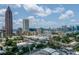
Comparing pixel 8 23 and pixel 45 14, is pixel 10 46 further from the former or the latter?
pixel 45 14

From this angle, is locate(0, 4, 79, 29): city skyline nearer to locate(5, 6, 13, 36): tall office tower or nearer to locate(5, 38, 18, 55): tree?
locate(5, 6, 13, 36): tall office tower

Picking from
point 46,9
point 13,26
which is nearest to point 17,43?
point 13,26

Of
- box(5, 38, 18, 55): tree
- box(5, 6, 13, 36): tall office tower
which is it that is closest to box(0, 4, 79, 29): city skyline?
box(5, 6, 13, 36): tall office tower

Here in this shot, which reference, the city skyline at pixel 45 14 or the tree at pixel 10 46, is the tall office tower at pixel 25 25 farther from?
the tree at pixel 10 46

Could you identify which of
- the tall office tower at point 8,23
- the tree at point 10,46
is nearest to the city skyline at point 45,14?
the tall office tower at point 8,23

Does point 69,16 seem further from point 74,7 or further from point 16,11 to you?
point 16,11

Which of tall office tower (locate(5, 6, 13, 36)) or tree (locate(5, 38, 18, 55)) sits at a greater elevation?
tall office tower (locate(5, 6, 13, 36))

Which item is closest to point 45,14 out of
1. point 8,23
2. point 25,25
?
point 25,25

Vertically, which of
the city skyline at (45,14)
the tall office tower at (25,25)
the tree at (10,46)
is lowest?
the tree at (10,46)
